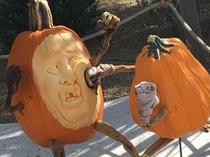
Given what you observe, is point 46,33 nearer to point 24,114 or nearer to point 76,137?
point 24,114

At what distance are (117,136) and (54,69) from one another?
0.39 metres

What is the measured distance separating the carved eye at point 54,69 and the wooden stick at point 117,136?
0.30 m

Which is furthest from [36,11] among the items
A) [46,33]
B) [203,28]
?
[203,28]

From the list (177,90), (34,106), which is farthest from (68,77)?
(177,90)

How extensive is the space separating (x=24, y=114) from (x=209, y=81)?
0.77 m

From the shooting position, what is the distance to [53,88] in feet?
5.32

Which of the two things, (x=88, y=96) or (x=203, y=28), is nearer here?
(x=88, y=96)

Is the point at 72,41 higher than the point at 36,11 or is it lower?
lower

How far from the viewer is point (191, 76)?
1587mm

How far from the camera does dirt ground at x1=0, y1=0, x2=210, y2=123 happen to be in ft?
13.5

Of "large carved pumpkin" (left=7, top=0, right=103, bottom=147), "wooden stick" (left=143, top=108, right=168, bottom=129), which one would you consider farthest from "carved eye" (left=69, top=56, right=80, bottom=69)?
"wooden stick" (left=143, top=108, right=168, bottom=129)

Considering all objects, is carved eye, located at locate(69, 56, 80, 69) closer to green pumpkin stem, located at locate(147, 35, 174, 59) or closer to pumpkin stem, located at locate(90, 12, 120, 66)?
pumpkin stem, located at locate(90, 12, 120, 66)

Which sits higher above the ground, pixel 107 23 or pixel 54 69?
pixel 107 23

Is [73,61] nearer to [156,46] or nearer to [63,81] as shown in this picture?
[63,81]
